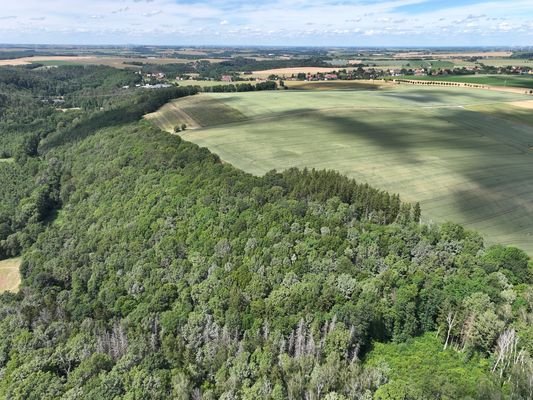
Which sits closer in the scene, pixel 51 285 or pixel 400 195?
pixel 51 285

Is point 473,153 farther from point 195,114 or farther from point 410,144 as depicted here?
point 195,114

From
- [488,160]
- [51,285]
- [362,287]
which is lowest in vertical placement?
[51,285]

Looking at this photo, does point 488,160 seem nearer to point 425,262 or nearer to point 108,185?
point 425,262

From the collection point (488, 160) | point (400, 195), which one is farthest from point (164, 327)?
point (488, 160)

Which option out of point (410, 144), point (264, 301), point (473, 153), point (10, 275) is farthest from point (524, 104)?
point (10, 275)

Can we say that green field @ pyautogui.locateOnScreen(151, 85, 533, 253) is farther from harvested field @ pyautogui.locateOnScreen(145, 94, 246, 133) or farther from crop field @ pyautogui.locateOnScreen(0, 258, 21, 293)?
crop field @ pyautogui.locateOnScreen(0, 258, 21, 293)

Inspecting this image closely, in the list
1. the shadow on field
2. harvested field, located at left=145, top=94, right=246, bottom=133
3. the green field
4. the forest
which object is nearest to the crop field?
the forest
